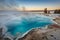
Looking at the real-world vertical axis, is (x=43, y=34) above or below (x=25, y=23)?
below

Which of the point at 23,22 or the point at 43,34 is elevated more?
the point at 23,22

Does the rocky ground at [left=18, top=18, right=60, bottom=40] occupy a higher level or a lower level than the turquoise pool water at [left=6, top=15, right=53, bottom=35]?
lower

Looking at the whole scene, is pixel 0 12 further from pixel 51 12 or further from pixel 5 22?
pixel 51 12

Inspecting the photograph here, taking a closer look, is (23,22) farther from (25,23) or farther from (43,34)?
(43,34)

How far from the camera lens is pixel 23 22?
1423mm

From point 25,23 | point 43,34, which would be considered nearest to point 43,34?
point 43,34

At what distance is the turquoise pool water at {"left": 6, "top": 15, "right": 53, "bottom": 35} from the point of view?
1.39 m

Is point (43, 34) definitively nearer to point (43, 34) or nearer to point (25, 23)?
point (43, 34)

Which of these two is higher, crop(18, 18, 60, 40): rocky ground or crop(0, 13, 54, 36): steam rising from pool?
crop(0, 13, 54, 36): steam rising from pool

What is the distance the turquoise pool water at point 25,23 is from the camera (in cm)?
139

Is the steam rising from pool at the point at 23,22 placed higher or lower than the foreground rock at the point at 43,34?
higher

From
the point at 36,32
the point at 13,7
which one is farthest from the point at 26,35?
the point at 13,7

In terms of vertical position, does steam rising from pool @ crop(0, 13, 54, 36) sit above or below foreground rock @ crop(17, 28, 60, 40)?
above

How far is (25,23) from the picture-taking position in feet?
4.67
